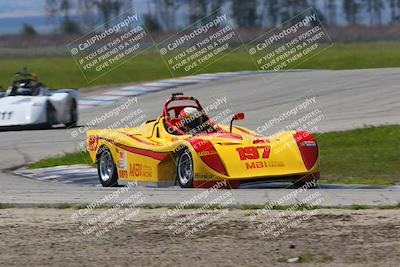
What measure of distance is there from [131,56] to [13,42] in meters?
6.56

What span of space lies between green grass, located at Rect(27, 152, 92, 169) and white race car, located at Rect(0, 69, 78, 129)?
14.3 feet

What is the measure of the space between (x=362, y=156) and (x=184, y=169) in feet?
15.7

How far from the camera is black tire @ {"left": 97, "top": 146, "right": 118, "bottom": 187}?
14.9 m

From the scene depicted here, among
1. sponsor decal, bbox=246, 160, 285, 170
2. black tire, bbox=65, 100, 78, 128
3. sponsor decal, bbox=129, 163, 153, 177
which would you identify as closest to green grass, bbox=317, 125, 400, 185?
sponsor decal, bbox=246, 160, 285, 170

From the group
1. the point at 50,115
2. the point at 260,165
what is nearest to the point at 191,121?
the point at 260,165

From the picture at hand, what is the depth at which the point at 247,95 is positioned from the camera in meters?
28.7

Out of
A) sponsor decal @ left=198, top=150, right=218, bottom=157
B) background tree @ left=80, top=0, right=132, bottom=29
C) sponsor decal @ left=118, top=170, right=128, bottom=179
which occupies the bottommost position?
sponsor decal @ left=118, top=170, right=128, bottom=179

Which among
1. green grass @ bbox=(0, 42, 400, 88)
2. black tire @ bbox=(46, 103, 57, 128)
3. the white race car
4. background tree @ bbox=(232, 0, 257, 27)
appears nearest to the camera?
the white race car

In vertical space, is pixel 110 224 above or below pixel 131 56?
below

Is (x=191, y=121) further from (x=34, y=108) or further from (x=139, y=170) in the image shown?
(x=34, y=108)

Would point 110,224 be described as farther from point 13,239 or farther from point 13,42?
point 13,42

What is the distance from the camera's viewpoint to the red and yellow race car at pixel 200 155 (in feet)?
42.4

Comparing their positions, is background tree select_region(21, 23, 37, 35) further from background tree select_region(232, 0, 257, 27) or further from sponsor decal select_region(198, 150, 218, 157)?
sponsor decal select_region(198, 150, 218, 157)

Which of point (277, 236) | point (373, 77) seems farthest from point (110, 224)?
point (373, 77)
